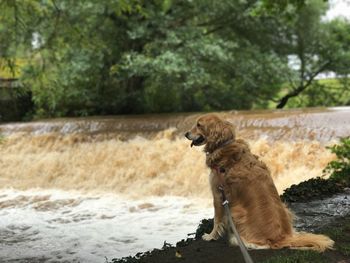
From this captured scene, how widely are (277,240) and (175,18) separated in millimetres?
13831

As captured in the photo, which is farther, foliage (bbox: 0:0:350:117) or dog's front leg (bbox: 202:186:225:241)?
foliage (bbox: 0:0:350:117)

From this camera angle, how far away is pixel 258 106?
2078 cm

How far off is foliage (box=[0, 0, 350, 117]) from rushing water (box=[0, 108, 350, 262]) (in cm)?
230

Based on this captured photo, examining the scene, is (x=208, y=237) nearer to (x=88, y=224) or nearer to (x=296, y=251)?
(x=296, y=251)

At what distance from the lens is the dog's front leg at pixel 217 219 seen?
437 cm

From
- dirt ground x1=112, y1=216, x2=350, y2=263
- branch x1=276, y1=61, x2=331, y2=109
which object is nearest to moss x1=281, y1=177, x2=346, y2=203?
dirt ground x1=112, y1=216, x2=350, y2=263

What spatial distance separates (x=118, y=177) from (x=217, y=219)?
7155 mm

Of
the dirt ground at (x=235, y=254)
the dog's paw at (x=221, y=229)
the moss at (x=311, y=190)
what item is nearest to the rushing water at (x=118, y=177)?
the moss at (x=311, y=190)

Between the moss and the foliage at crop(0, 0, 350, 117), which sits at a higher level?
the foliage at crop(0, 0, 350, 117)

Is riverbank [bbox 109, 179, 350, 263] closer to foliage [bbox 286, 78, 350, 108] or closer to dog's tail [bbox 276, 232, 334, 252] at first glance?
dog's tail [bbox 276, 232, 334, 252]

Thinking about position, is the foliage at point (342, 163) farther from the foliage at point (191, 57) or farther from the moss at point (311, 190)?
the foliage at point (191, 57)

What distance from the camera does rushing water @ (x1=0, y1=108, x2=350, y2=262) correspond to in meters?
7.66

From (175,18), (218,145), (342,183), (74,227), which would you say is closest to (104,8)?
(175,18)

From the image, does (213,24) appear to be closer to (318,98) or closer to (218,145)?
(318,98)
